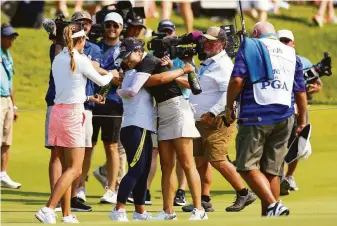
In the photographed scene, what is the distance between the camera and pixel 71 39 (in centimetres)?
1265

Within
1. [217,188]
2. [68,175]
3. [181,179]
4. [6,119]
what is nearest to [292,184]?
[217,188]

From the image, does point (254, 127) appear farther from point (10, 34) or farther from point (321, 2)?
point (321, 2)

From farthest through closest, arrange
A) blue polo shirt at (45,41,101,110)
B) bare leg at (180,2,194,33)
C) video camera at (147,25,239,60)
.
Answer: bare leg at (180,2,194,33), blue polo shirt at (45,41,101,110), video camera at (147,25,239,60)

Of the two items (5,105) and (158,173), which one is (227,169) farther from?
(5,105)

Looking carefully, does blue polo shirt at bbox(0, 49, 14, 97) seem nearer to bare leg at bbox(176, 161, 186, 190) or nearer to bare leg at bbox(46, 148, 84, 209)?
bare leg at bbox(176, 161, 186, 190)

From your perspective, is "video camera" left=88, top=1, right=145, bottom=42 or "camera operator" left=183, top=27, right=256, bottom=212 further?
"video camera" left=88, top=1, right=145, bottom=42

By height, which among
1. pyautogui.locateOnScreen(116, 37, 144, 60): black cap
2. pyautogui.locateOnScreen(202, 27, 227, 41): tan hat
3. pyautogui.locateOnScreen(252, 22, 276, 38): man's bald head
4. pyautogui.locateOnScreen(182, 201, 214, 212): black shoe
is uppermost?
pyautogui.locateOnScreen(252, 22, 276, 38): man's bald head

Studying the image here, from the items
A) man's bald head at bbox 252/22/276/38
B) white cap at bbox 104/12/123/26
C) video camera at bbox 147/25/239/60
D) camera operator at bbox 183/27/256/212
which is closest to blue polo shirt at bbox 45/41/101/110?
white cap at bbox 104/12/123/26

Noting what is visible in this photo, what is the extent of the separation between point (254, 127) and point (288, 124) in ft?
1.13

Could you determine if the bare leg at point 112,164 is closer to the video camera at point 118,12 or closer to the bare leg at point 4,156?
the video camera at point 118,12

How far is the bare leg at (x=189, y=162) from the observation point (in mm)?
12938

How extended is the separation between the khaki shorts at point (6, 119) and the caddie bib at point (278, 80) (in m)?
5.37

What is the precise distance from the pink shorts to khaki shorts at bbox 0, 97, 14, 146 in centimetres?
427

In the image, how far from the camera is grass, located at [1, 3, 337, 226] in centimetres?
1337
